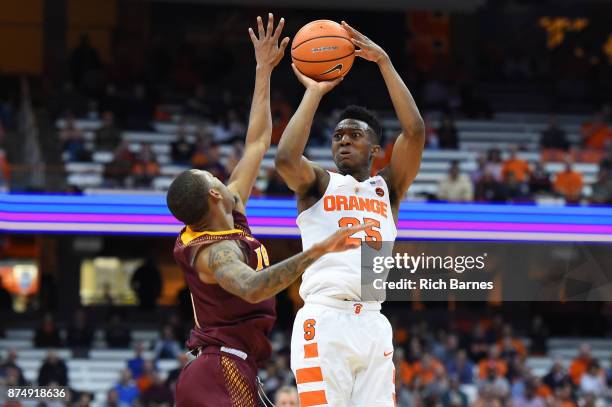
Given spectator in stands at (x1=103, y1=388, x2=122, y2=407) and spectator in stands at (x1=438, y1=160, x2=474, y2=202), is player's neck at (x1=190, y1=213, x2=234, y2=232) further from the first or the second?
spectator in stands at (x1=438, y1=160, x2=474, y2=202)

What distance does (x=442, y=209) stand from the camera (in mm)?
13555

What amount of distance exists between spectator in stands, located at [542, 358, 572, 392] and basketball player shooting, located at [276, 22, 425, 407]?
10.4 m

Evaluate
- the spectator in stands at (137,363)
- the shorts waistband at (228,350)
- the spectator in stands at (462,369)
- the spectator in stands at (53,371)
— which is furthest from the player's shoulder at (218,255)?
the spectator in stands at (462,369)

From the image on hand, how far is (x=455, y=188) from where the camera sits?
703 inches

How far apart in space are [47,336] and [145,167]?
2.93 m

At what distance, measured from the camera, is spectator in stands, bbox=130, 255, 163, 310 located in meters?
19.0

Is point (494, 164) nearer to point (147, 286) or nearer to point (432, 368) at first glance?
point (432, 368)

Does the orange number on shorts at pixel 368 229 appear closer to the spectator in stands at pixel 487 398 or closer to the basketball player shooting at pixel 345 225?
the basketball player shooting at pixel 345 225

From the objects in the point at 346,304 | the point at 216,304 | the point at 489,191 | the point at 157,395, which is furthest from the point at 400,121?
the point at 489,191

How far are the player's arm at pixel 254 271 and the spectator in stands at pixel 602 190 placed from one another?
41.8 ft

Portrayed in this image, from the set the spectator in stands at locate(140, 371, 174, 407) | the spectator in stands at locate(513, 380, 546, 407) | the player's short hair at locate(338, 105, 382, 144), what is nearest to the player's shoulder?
the player's short hair at locate(338, 105, 382, 144)

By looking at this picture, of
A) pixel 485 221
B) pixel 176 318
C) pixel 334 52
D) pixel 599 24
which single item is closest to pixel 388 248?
pixel 334 52

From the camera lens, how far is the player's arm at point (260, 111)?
21.7 ft

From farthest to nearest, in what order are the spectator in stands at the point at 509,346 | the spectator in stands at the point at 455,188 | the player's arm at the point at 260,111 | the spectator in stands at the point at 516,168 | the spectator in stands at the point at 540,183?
the spectator in stands at the point at 516,168
the spectator in stands at the point at 540,183
the spectator in stands at the point at 455,188
the spectator in stands at the point at 509,346
the player's arm at the point at 260,111
